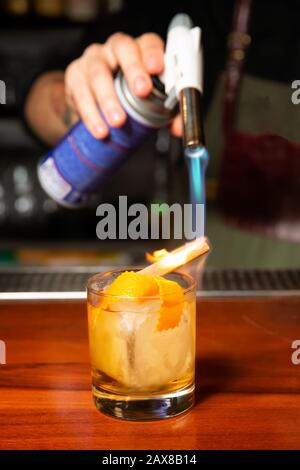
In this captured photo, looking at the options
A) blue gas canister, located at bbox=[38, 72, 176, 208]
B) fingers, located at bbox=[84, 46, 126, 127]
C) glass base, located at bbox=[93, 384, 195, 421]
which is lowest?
glass base, located at bbox=[93, 384, 195, 421]

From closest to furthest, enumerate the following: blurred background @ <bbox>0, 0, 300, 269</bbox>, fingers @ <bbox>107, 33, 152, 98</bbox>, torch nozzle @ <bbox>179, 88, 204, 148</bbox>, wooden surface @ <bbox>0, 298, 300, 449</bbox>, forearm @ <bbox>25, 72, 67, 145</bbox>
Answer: wooden surface @ <bbox>0, 298, 300, 449</bbox>, torch nozzle @ <bbox>179, 88, 204, 148</bbox>, fingers @ <bbox>107, 33, 152, 98</bbox>, forearm @ <bbox>25, 72, 67, 145</bbox>, blurred background @ <bbox>0, 0, 300, 269</bbox>

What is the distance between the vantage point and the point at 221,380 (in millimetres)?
756

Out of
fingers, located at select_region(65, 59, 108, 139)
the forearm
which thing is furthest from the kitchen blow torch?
the forearm

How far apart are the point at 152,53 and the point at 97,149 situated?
0.17 metres

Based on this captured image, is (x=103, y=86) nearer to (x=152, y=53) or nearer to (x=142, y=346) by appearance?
(x=152, y=53)

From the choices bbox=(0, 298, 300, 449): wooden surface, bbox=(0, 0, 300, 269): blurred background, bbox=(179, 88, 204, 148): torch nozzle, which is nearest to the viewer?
bbox=(0, 298, 300, 449): wooden surface

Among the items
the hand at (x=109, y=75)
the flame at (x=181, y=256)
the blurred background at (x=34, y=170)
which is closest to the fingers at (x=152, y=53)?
the hand at (x=109, y=75)

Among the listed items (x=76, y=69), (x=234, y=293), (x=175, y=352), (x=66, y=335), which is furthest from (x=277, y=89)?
(x=175, y=352)

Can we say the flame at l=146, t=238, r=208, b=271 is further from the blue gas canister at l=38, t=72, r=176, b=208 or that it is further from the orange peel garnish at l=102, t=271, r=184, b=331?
the blue gas canister at l=38, t=72, r=176, b=208

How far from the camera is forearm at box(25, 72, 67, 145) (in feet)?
5.24

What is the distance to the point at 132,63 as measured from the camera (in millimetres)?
1004

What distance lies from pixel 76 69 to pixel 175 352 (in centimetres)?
70

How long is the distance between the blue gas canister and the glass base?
0.42m

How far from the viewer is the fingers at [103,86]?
3.12ft
